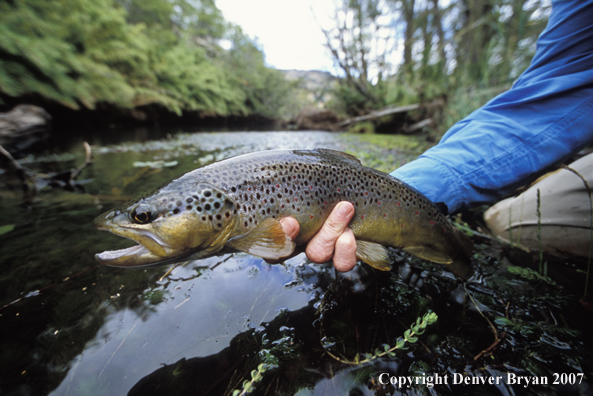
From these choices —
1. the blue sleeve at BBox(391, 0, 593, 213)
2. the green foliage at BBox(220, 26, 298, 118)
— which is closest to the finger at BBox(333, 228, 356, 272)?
the blue sleeve at BBox(391, 0, 593, 213)

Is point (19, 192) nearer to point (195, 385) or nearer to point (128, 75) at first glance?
point (195, 385)

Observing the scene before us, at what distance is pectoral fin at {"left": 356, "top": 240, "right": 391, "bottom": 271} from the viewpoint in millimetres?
1510

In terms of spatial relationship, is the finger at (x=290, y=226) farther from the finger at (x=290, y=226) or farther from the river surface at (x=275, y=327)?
the river surface at (x=275, y=327)

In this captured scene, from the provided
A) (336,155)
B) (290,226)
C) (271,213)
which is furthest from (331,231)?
(336,155)

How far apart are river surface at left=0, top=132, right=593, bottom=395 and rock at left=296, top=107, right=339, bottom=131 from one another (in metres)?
18.8

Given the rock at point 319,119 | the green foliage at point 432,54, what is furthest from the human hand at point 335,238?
the rock at point 319,119

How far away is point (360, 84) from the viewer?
16844 mm

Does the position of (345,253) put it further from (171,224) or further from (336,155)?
(171,224)

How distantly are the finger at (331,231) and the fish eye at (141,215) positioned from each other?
977mm

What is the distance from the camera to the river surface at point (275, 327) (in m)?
1.14

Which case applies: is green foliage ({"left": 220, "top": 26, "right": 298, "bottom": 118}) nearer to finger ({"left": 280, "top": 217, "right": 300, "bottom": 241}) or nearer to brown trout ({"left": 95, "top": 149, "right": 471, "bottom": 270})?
brown trout ({"left": 95, "top": 149, "right": 471, "bottom": 270})

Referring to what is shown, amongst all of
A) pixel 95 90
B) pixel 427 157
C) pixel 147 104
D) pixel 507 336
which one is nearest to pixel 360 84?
pixel 147 104

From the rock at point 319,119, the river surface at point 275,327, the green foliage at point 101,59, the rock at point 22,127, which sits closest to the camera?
the river surface at point 275,327

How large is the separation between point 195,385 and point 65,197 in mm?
3743
